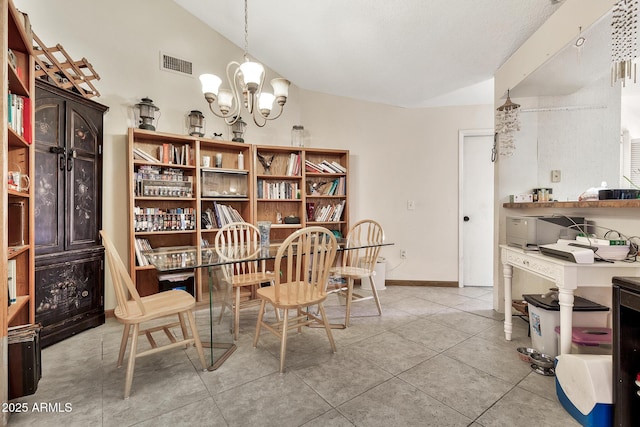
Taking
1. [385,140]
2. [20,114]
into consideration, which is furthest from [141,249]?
[385,140]

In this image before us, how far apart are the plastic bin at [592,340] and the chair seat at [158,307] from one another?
239 centimetres

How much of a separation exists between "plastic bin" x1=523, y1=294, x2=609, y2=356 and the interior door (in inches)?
73.0

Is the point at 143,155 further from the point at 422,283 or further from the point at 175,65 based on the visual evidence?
the point at 422,283

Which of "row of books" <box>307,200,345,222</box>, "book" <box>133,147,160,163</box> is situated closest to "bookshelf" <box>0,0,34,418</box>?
"book" <box>133,147,160,163</box>

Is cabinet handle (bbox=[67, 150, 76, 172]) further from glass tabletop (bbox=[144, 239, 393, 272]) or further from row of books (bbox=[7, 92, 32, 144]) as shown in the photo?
glass tabletop (bbox=[144, 239, 393, 272])

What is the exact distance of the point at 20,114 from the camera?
1.67 m

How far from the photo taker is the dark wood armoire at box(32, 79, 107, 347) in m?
2.11

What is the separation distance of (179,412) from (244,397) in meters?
0.32

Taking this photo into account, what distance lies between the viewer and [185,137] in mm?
2885

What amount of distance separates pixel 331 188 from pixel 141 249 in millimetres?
2233

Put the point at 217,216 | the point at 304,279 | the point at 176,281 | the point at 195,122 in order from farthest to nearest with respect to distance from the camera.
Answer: the point at 217,216, the point at 195,122, the point at 176,281, the point at 304,279

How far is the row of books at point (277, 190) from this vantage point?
3438 millimetres

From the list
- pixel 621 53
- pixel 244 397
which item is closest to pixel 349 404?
pixel 244 397

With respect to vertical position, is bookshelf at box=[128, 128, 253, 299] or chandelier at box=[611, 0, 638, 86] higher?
chandelier at box=[611, 0, 638, 86]
